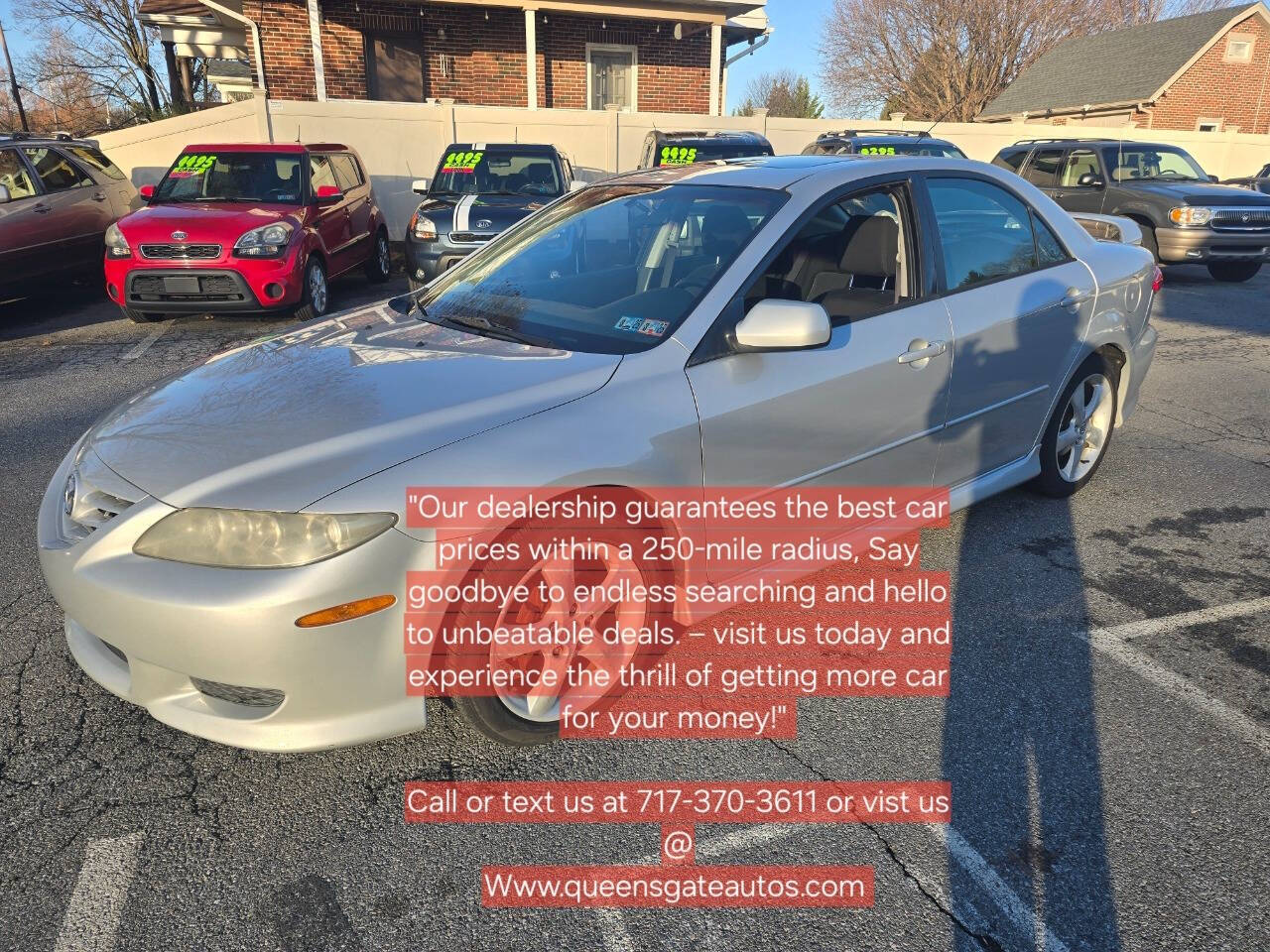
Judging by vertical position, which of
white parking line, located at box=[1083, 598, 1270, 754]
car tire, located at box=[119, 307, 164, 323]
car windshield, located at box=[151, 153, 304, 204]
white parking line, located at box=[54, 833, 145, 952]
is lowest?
white parking line, located at box=[1083, 598, 1270, 754]

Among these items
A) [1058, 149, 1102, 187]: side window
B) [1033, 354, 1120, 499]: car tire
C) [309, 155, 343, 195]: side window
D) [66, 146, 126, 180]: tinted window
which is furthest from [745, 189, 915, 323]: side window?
[1058, 149, 1102, 187]: side window

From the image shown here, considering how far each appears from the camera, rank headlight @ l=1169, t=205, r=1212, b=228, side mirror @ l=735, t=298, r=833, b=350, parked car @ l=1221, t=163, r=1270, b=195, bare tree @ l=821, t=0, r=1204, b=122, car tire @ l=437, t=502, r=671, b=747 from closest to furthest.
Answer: car tire @ l=437, t=502, r=671, b=747 → side mirror @ l=735, t=298, r=833, b=350 → headlight @ l=1169, t=205, r=1212, b=228 → parked car @ l=1221, t=163, r=1270, b=195 → bare tree @ l=821, t=0, r=1204, b=122

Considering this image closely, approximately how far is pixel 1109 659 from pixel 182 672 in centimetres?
297

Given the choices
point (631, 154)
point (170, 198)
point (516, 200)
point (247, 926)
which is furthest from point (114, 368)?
point (631, 154)

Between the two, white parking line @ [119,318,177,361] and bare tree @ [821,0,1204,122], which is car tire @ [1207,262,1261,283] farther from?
bare tree @ [821,0,1204,122]

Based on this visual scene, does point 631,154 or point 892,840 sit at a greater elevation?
point 631,154

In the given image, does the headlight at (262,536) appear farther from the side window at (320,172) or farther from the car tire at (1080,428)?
the side window at (320,172)

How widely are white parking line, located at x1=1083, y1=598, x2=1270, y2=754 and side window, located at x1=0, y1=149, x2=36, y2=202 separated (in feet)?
32.8

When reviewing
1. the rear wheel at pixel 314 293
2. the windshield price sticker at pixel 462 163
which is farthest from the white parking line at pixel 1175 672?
the windshield price sticker at pixel 462 163

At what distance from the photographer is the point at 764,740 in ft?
8.86

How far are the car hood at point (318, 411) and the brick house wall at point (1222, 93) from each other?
119 ft

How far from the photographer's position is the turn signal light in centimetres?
211

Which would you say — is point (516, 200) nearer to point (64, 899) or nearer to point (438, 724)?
point (438, 724)

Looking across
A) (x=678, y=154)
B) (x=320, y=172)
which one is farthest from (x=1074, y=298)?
(x=320, y=172)
